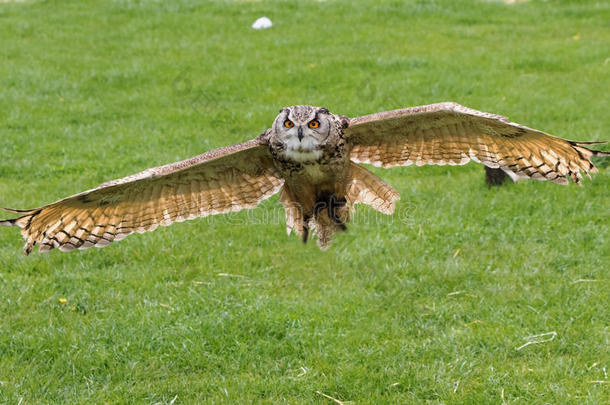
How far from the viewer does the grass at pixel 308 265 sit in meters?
5.39

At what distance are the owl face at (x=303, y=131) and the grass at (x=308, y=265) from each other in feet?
6.16

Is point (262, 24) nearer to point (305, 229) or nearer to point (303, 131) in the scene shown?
point (305, 229)

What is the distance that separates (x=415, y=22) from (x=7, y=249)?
8979 millimetres

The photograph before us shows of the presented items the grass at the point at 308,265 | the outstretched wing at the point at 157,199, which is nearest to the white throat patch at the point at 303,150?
the outstretched wing at the point at 157,199

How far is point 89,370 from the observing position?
5.50 metres

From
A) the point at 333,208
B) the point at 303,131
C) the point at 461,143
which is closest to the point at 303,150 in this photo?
the point at 303,131

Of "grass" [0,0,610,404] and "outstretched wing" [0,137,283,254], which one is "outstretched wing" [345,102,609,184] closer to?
"outstretched wing" [0,137,283,254]

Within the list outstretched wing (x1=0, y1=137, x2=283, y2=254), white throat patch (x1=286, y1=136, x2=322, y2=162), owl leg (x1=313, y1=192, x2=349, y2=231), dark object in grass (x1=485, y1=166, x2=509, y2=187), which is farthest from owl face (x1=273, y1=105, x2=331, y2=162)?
dark object in grass (x1=485, y1=166, x2=509, y2=187)

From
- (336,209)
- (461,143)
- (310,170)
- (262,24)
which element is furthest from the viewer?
(262,24)

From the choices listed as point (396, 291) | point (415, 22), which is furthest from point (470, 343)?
point (415, 22)

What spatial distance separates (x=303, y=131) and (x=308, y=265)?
2747 millimetres

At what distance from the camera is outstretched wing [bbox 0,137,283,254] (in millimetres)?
4254

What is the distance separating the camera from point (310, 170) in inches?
171

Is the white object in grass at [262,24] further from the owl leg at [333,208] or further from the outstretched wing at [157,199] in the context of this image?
the owl leg at [333,208]
